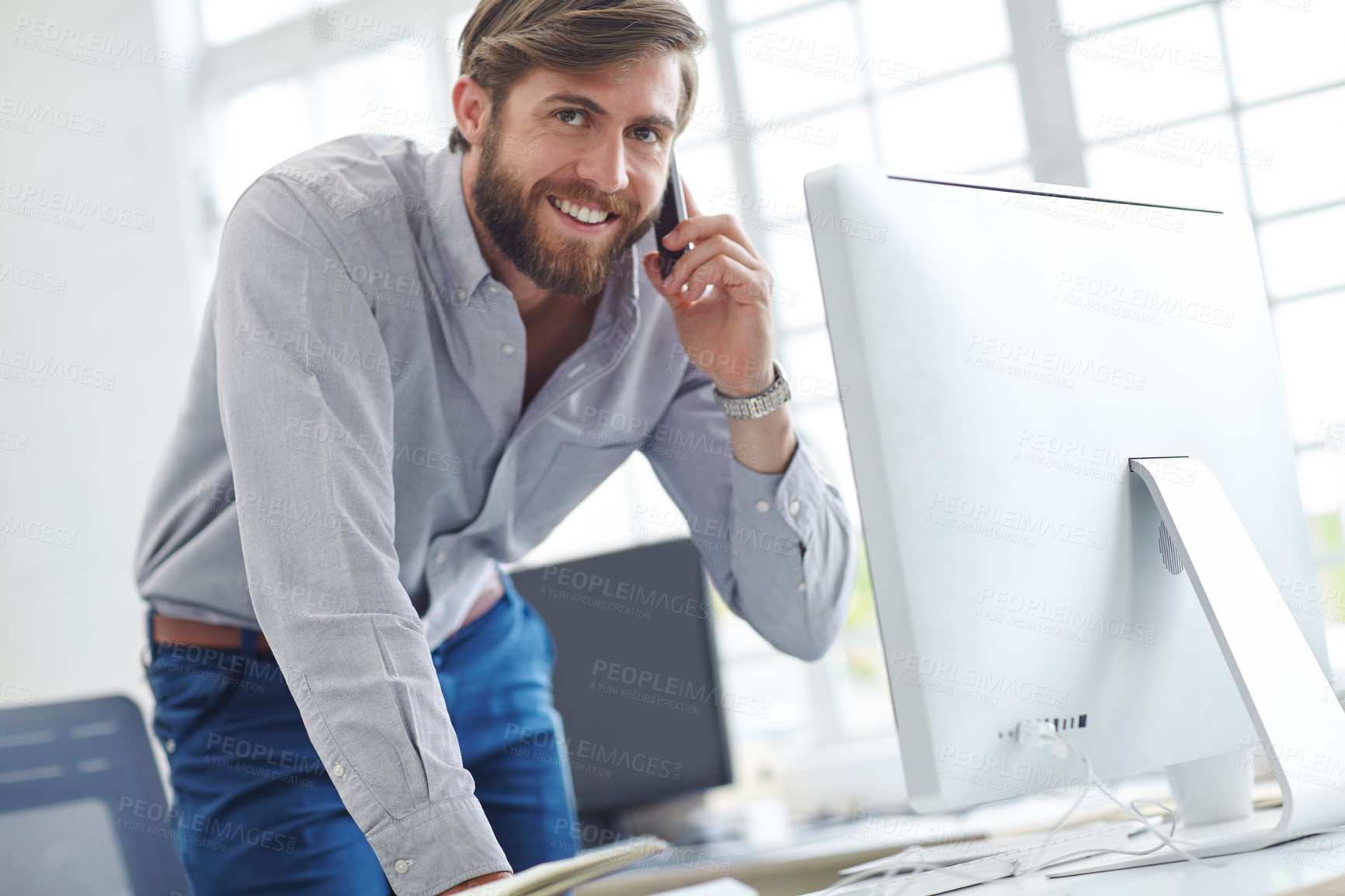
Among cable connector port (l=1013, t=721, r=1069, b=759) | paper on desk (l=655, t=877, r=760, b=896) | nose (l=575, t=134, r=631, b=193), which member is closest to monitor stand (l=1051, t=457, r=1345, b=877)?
cable connector port (l=1013, t=721, r=1069, b=759)

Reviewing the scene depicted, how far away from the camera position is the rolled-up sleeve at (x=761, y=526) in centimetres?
109

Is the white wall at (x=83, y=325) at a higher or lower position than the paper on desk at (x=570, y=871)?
higher

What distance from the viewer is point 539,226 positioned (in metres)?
1.12

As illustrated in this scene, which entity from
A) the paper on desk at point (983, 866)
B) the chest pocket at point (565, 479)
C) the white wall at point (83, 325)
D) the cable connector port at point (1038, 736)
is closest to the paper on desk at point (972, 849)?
the paper on desk at point (983, 866)

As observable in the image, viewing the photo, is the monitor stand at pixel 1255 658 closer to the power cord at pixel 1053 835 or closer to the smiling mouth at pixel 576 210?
the power cord at pixel 1053 835

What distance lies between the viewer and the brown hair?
104 cm

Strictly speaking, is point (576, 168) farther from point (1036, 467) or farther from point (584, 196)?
point (1036, 467)

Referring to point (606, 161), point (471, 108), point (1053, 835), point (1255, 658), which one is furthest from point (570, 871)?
point (471, 108)

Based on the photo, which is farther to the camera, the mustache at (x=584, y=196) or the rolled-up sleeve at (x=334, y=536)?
the mustache at (x=584, y=196)

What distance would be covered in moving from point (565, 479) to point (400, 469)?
24 centimetres

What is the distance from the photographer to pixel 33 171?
3234 mm

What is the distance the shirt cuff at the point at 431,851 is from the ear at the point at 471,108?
78 centimetres

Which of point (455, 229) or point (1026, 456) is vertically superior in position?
point (455, 229)

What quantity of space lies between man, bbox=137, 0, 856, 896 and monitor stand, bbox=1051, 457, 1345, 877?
41 centimetres
